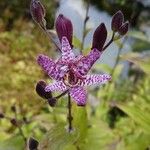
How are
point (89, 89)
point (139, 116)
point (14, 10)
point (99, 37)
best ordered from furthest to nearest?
point (14, 10) < point (89, 89) < point (139, 116) < point (99, 37)

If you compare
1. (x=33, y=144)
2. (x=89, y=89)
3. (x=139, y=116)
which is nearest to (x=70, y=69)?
(x=33, y=144)

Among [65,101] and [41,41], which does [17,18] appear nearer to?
[41,41]

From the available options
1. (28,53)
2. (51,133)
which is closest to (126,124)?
(51,133)

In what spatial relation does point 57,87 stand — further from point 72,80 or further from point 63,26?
point 63,26

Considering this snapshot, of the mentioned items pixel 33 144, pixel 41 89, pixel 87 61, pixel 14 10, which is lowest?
pixel 14 10

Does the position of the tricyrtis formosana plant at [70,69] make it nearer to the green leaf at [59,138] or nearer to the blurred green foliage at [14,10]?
the green leaf at [59,138]

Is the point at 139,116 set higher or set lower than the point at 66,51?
lower

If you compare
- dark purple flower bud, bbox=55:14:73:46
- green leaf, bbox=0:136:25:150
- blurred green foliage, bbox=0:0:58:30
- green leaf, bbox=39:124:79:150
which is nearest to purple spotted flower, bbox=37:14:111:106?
dark purple flower bud, bbox=55:14:73:46
